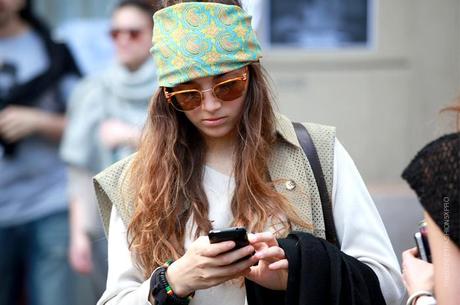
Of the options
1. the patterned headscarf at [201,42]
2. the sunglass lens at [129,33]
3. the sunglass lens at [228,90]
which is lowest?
the sunglass lens at [228,90]

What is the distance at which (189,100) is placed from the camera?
304cm

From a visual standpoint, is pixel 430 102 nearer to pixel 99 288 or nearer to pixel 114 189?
pixel 99 288

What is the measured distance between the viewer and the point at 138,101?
559 cm

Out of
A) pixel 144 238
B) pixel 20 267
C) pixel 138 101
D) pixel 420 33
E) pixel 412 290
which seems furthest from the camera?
pixel 420 33

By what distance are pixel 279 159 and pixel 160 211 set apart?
0.38 m

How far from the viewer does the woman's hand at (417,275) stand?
8.54 ft

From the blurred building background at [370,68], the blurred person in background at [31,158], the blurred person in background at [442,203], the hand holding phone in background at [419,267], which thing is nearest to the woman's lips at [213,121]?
the hand holding phone in background at [419,267]

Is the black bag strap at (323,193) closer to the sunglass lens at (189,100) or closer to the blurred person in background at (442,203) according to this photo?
the sunglass lens at (189,100)

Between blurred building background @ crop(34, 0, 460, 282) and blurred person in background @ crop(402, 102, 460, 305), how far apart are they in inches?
187

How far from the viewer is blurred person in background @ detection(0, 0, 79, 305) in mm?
5809

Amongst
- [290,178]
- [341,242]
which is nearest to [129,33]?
[290,178]

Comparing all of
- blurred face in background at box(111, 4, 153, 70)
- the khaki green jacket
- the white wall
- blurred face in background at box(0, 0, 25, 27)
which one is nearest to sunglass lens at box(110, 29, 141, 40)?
blurred face in background at box(111, 4, 153, 70)

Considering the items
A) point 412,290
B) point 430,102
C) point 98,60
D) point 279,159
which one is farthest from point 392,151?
point 412,290

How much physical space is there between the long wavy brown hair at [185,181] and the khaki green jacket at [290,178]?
25 mm
